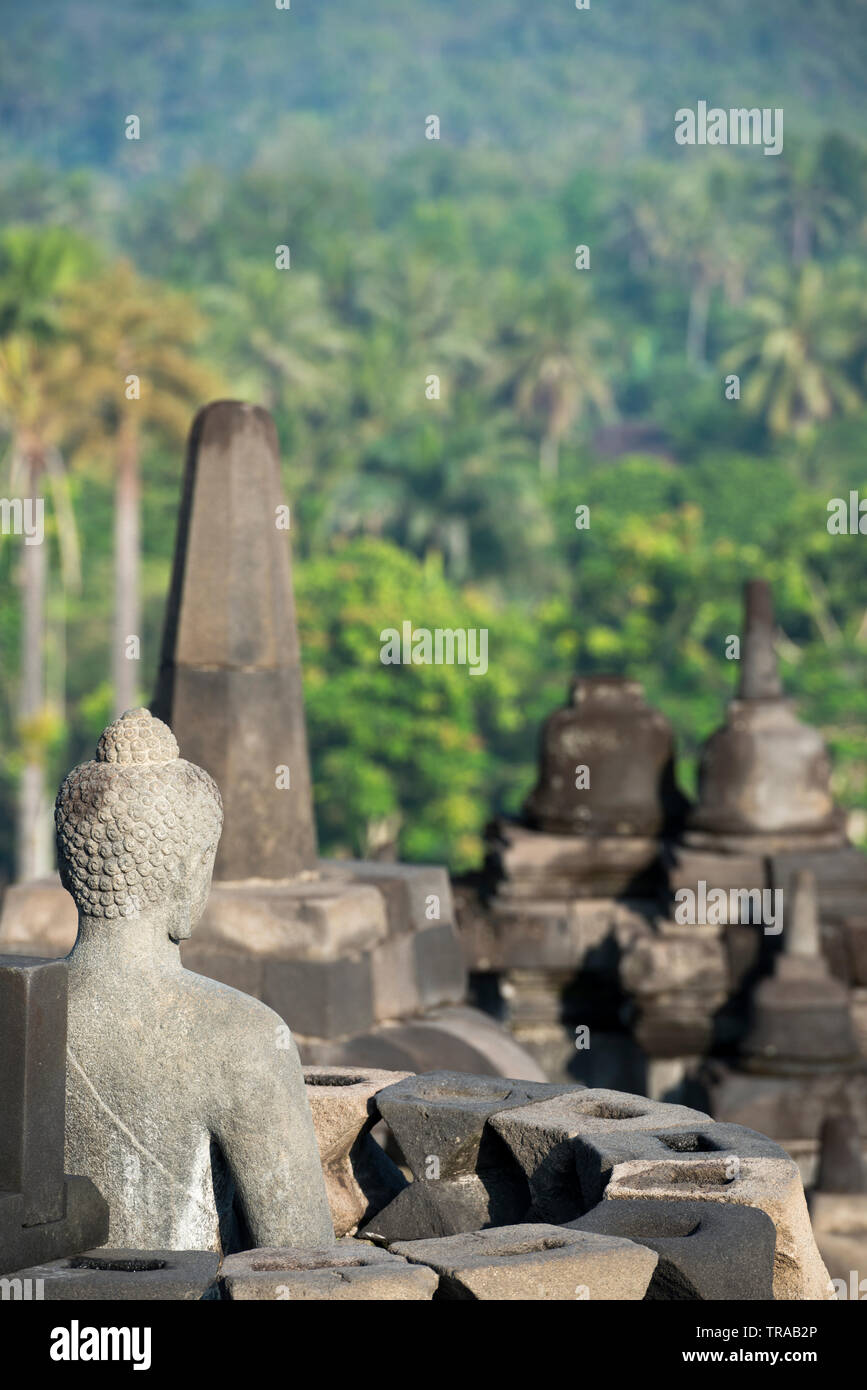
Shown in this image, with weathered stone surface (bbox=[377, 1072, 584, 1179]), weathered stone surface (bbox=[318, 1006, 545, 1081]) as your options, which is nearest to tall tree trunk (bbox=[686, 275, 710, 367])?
weathered stone surface (bbox=[318, 1006, 545, 1081])

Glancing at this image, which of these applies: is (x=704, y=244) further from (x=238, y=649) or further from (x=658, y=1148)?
(x=658, y=1148)

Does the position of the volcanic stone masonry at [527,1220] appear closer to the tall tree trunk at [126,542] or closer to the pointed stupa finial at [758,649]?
the pointed stupa finial at [758,649]

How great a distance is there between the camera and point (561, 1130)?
139 inches

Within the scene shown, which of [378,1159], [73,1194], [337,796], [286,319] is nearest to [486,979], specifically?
[378,1159]

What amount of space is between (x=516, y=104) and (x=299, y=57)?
24404 millimetres

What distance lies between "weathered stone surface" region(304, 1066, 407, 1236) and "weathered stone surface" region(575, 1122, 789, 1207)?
57 centimetres

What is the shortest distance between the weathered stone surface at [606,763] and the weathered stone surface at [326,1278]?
6249mm

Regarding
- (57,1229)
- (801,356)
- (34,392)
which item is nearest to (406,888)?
(57,1229)

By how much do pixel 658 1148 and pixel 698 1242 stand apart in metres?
0.48

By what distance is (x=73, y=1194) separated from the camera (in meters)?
3.05

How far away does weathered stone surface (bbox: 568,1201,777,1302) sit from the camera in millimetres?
2871
